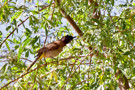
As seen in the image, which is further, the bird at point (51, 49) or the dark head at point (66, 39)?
the dark head at point (66, 39)

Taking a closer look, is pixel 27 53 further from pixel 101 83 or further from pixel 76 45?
pixel 101 83

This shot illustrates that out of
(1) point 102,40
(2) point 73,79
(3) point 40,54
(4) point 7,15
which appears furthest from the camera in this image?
(2) point 73,79

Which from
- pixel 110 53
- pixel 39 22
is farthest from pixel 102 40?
pixel 39 22

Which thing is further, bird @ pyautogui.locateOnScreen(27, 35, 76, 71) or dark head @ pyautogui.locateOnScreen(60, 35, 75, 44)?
dark head @ pyautogui.locateOnScreen(60, 35, 75, 44)

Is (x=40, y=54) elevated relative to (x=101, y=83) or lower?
elevated

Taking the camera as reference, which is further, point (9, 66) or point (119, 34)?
point (9, 66)

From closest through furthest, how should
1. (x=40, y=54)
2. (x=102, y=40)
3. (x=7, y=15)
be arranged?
(x=102, y=40), (x=7, y=15), (x=40, y=54)

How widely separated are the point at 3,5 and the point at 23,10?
0.15 m

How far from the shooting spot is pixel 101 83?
58.1 inches

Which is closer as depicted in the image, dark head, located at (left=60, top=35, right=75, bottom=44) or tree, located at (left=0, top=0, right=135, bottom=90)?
tree, located at (left=0, top=0, right=135, bottom=90)

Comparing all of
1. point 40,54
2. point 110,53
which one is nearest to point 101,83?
point 110,53

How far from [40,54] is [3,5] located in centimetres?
45

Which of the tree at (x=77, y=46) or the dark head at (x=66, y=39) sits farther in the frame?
the dark head at (x=66, y=39)

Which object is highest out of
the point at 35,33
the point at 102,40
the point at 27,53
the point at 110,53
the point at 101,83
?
the point at 35,33
